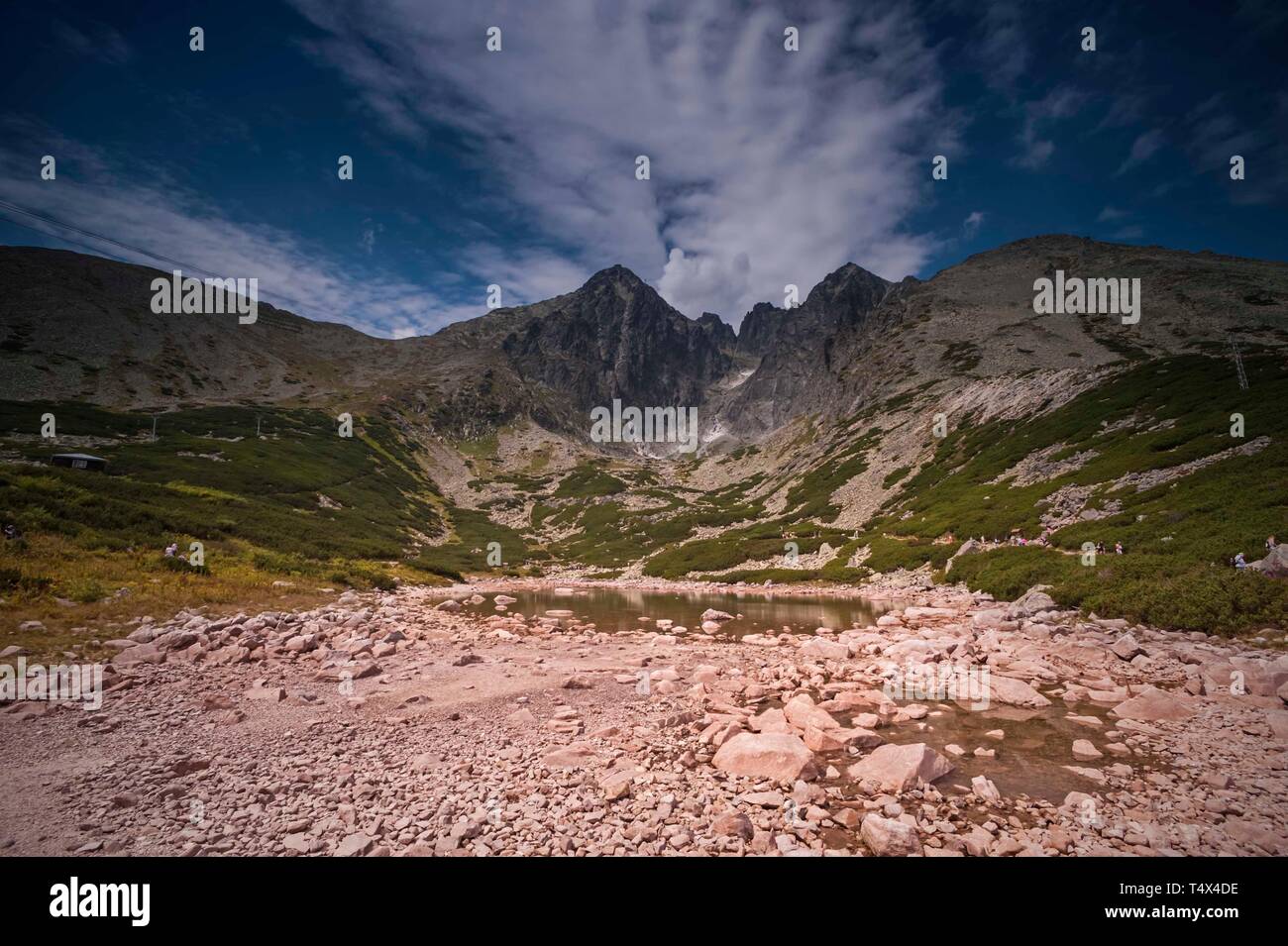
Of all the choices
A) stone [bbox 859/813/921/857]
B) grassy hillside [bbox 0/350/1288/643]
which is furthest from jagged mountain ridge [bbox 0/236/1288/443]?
stone [bbox 859/813/921/857]

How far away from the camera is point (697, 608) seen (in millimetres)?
34000

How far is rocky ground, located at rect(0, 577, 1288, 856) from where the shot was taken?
6.48 m

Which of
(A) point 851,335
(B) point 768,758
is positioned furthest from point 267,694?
(A) point 851,335

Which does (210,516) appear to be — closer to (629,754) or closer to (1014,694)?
(629,754)

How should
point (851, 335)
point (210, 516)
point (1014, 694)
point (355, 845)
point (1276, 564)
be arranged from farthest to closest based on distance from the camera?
point (851, 335) < point (210, 516) < point (1276, 564) < point (1014, 694) < point (355, 845)

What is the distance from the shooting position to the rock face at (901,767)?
8.01 meters

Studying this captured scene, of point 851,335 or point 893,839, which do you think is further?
point 851,335

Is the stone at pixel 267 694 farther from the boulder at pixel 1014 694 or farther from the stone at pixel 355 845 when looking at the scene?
the boulder at pixel 1014 694

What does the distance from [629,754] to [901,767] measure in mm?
4717

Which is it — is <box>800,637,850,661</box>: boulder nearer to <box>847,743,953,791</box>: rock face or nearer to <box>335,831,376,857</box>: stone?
<box>847,743,953,791</box>: rock face

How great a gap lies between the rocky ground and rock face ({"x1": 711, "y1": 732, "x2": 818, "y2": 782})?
0.04 m

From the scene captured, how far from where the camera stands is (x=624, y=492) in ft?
458

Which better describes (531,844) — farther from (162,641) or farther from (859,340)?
(859,340)

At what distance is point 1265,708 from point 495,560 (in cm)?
6793
